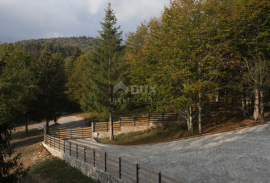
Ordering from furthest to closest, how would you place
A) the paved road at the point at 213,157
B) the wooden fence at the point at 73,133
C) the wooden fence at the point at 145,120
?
1. the wooden fence at the point at 145,120
2. the wooden fence at the point at 73,133
3. the paved road at the point at 213,157

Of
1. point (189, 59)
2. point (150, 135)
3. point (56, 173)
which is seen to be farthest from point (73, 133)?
point (189, 59)

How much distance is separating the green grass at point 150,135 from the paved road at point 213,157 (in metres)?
2.27

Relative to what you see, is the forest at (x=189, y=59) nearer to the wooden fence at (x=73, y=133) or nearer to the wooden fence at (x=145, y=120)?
the wooden fence at (x=145, y=120)

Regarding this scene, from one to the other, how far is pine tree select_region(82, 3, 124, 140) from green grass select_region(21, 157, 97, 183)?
5.80 meters

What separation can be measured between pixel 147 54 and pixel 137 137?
854 cm

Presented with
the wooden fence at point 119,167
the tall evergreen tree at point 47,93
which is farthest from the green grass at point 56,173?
the tall evergreen tree at point 47,93

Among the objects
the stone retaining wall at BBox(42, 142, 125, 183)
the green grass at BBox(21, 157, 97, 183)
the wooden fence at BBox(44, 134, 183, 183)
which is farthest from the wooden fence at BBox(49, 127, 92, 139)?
the green grass at BBox(21, 157, 97, 183)

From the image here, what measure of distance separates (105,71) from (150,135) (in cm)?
798

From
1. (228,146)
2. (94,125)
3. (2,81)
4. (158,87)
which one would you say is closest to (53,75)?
(2,81)

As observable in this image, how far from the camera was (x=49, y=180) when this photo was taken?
11.0 m

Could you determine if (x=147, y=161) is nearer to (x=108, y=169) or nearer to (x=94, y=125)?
(x=108, y=169)

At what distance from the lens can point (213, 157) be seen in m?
10.2

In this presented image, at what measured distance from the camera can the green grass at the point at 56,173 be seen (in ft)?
34.4

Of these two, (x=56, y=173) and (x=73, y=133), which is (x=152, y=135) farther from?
(x=56, y=173)
